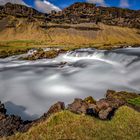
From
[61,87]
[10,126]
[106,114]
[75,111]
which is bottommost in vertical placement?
[61,87]

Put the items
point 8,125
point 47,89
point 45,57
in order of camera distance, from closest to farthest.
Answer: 1. point 8,125
2. point 47,89
3. point 45,57

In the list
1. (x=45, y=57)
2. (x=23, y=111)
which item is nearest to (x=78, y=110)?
(x=23, y=111)

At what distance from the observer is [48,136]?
1349 centimetres

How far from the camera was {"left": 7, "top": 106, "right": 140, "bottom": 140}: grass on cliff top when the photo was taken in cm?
1346

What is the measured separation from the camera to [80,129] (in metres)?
13.8

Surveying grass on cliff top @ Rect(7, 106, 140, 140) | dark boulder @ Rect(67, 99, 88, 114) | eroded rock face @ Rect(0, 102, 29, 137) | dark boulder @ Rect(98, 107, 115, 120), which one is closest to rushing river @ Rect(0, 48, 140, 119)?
eroded rock face @ Rect(0, 102, 29, 137)

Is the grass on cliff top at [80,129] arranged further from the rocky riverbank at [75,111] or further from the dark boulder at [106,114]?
the rocky riverbank at [75,111]

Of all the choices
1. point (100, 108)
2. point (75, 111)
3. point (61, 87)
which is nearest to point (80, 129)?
point (75, 111)

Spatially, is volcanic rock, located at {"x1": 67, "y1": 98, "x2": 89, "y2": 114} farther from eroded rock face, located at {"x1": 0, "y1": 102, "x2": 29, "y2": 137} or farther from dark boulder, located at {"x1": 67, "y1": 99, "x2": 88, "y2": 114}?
eroded rock face, located at {"x1": 0, "y1": 102, "x2": 29, "y2": 137}

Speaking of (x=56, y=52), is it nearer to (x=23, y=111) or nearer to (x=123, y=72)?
(x=123, y=72)

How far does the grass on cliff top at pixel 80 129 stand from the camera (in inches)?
Result: 530

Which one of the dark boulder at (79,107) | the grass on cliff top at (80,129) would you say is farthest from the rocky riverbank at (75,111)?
the grass on cliff top at (80,129)

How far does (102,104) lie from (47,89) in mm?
19480

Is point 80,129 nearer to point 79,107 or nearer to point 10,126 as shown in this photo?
point 79,107
